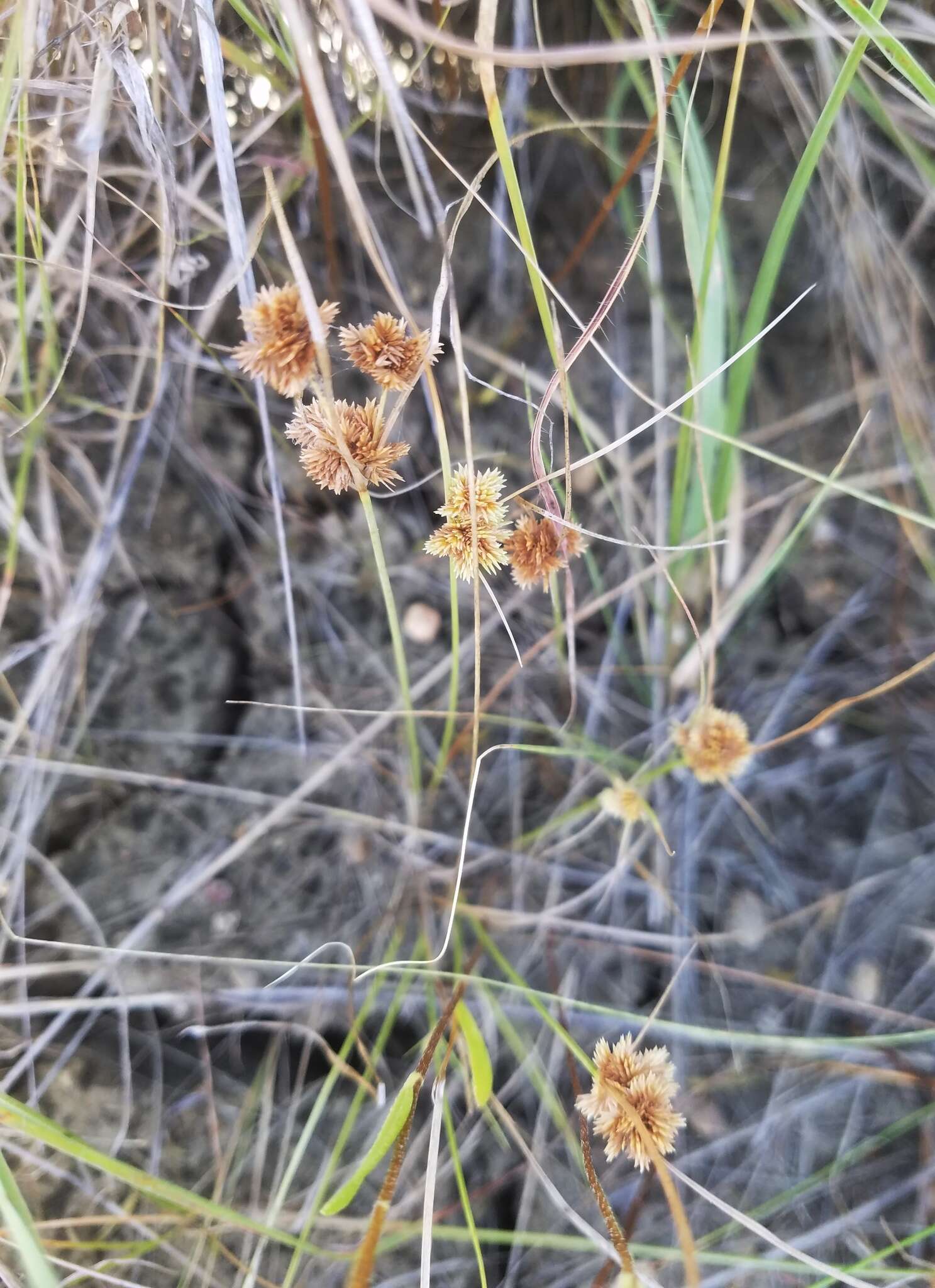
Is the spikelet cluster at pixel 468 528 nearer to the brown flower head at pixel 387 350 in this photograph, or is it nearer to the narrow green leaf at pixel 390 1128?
the brown flower head at pixel 387 350

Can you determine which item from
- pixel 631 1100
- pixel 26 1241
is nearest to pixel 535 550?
pixel 631 1100

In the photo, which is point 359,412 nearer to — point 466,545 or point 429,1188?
point 466,545

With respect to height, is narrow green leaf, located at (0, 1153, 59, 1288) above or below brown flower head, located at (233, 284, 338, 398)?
below

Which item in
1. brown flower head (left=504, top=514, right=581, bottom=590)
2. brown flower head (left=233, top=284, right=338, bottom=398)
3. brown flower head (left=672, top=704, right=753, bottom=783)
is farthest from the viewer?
brown flower head (left=672, top=704, right=753, bottom=783)

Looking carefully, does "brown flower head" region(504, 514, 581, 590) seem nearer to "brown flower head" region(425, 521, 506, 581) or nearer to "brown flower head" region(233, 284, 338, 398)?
"brown flower head" region(425, 521, 506, 581)

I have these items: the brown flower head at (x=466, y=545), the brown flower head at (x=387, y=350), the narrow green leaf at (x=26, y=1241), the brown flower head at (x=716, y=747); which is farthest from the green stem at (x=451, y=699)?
the narrow green leaf at (x=26, y=1241)

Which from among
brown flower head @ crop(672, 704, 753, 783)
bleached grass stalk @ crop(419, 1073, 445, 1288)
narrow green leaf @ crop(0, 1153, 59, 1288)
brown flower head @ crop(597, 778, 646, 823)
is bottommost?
bleached grass stalk @ crop(419, 1073, 445, 1288)

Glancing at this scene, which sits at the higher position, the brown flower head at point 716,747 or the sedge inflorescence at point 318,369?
the sedge inflorescence at point 318,369

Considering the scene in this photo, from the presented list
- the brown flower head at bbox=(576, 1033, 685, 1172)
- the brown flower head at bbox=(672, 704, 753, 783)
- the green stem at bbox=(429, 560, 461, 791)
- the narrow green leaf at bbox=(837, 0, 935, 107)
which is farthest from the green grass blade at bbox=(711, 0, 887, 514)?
the brown flower head at bbox=(576, 1033, 685, 1172)
